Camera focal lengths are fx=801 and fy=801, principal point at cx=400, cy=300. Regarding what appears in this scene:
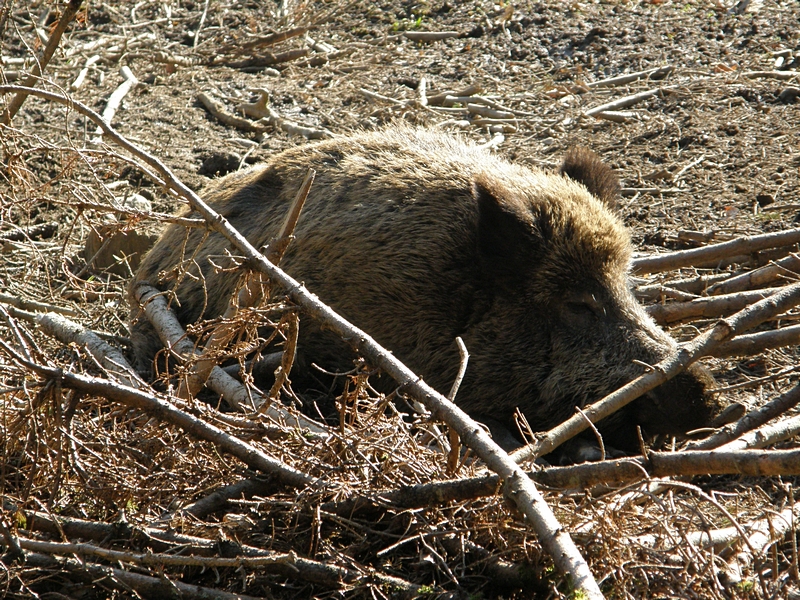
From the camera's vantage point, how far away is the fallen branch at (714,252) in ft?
15.5

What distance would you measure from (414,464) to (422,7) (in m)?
8.43

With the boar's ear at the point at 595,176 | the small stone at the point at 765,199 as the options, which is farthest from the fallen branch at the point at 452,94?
the boar's ear at the point at 595,176

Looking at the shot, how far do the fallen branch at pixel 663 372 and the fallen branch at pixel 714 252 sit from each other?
61.1 inches

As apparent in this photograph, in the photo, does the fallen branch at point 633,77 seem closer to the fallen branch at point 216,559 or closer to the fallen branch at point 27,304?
the fallen branch at point 27,304

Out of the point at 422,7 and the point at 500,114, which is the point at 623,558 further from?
the point at 422,7

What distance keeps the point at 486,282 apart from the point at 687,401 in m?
1.22

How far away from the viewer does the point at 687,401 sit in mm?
3795

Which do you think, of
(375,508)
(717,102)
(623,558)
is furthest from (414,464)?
(717,102)

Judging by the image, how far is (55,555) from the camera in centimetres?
278

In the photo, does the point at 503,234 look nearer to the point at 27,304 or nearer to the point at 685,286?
the point at 685,286

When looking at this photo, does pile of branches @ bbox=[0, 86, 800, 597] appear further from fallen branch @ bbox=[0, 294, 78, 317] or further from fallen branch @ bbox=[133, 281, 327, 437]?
fallen branch @ bbox=[0, 294, 78, 317]

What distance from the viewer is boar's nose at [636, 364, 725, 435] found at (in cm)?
379

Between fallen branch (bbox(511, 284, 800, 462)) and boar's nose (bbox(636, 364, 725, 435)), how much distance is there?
59 centimetres

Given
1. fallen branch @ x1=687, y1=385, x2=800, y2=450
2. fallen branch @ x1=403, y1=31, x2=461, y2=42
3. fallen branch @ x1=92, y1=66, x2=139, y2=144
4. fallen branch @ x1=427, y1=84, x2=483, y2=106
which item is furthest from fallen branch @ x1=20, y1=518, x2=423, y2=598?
fallen branch @ x1=403, y1=31, x2=461, y2=42
